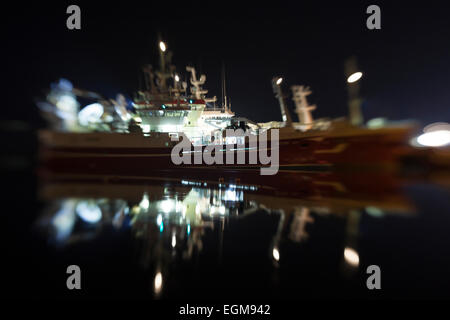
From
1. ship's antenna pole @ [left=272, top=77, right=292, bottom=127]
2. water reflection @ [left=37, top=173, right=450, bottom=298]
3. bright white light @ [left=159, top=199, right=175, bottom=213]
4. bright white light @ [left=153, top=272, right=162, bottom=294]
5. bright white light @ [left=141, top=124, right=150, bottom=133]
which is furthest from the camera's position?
bright white light @ [left=141, top=124, right=150, bottom=133]

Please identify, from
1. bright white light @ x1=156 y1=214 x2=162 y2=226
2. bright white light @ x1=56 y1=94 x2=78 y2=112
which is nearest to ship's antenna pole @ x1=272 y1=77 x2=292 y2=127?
bright white light @ x1=156 y1=214 x2=162 y2=226

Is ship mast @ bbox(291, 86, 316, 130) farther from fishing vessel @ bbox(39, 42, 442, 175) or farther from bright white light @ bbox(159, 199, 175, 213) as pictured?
bright white light @ bbox(159, 199, 175, 213)

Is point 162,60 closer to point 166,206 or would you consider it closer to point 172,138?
point 172,138

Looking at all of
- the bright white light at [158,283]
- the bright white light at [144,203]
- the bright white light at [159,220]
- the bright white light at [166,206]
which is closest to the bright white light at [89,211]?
the bright white light at [144,203]

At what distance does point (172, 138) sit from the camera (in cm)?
1730

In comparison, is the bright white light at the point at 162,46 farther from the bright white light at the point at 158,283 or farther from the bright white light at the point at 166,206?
the bright white light at the point at 158,283

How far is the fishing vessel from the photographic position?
13234 millimetres

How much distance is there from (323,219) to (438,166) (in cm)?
2065

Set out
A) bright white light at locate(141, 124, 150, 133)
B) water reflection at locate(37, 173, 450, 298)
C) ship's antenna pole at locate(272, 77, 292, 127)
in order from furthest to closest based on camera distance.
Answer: bright white light at locate(141, 124, 150, 133) < ship's antenna pole at locate(272, 77, 292, 127) < water reflection at locate(37, 173, 450, 298)

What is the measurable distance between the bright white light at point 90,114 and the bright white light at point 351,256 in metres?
19.3

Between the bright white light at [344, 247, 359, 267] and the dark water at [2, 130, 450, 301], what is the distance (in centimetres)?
1

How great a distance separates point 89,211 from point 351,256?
481cm

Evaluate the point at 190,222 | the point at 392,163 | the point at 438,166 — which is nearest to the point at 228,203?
the point at 190,222

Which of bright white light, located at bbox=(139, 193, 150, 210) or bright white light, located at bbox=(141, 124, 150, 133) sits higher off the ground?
bright white light, located at bbox=(141, 124, 150, 133)
